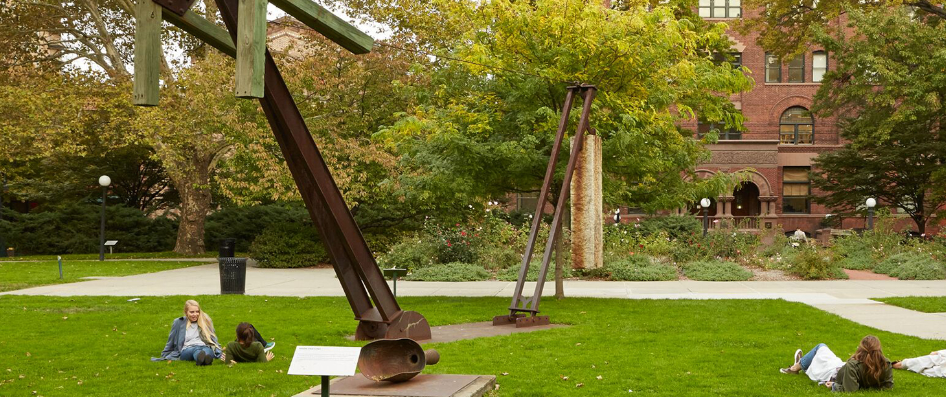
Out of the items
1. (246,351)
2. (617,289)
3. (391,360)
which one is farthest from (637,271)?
(391,360)

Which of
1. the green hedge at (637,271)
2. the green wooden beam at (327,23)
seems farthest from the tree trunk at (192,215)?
the green wooden beam at (327,23)

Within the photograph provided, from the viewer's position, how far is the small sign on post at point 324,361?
A: 19.6 feet

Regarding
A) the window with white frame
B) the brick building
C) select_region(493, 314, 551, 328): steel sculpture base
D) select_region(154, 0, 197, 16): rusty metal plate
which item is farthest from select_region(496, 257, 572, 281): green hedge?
the window with white frame

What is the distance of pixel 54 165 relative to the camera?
37.9 meters

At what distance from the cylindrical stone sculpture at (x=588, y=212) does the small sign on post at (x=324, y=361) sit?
22.5 feet

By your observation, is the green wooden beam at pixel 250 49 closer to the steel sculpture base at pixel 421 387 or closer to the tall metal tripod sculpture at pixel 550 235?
the steel sculpture base at pixel 421 387

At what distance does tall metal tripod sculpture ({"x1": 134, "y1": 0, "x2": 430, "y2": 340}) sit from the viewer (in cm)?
731

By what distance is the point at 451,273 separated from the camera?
23469 millimetres

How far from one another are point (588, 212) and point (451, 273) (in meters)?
11.1

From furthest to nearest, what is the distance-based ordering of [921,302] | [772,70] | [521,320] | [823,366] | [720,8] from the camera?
[772,70] < [720,8] < [921,302] < [521,320] < [823,366]

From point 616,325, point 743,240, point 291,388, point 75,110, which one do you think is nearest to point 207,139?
point 75,110

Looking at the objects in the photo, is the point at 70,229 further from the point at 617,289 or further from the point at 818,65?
the point at 818,65

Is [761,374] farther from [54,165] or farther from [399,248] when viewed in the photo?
[54,165]

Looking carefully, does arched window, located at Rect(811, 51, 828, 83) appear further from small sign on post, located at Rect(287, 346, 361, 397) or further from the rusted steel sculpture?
small sign on post, located at Rect(287, 346, 361, 397)
